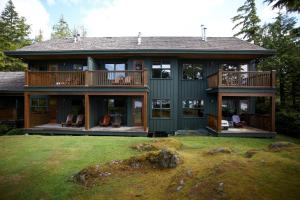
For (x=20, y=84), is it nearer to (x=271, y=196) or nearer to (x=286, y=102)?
(x=271, y=196)

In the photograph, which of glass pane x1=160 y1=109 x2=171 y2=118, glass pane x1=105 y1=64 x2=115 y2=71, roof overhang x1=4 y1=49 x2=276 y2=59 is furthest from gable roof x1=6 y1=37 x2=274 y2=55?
glass pane x1=160 y1=109 x2=171 y2=118

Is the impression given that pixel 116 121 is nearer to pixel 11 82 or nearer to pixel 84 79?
pixel 84 79

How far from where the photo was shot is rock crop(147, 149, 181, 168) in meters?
6.75

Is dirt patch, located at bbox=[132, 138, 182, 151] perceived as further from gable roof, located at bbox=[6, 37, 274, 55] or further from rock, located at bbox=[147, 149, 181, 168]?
gable roof, located at bbox=[6, 37, 274, 55]

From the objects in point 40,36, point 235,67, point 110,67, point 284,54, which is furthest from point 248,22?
point 40,36

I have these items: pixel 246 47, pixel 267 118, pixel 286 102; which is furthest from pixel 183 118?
pixel 286 102

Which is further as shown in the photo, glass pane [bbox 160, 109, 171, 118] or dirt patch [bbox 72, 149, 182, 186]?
glass pane [bbox 160, 109, 171, 118]

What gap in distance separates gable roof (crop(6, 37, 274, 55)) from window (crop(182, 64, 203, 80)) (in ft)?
4.81

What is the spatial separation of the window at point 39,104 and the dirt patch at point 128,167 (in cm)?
1290

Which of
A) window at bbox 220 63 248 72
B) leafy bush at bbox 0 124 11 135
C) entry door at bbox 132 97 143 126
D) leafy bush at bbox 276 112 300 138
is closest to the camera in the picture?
leafy bush at bbox 276 112 300 138

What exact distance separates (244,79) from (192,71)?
409 centimetres

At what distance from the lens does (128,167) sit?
716 centimetres

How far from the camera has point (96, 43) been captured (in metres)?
18.4

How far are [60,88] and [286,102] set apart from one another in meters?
19.7
